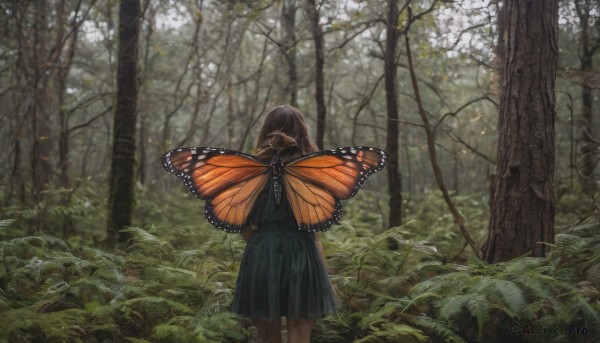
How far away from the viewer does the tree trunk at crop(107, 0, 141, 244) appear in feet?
21.9

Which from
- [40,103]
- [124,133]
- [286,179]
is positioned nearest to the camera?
[286,179]

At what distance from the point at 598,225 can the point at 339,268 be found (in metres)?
3.07

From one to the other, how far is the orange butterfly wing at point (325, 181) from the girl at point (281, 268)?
13cm

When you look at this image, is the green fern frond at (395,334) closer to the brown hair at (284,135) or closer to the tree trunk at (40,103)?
the brown hair at (284,135)

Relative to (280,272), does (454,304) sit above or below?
below

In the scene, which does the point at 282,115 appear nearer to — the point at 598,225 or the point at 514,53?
the point at 514,53

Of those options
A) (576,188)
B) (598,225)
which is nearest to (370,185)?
(576,188)

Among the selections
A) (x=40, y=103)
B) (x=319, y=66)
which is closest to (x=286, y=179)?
(x=319, y=66)

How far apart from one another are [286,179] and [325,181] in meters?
0.29

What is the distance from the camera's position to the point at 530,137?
4.46 meters

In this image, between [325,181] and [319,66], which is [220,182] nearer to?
[325,181]

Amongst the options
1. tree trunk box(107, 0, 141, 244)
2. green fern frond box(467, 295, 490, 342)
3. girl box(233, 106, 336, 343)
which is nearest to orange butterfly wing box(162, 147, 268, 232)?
girl box(233, 106, 336, 343)

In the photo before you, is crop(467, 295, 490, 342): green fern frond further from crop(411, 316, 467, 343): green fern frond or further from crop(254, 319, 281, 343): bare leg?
crop(254, 319, 281, 343): bare leg

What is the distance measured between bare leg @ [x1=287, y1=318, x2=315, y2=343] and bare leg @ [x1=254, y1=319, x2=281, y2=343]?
0.36 feet
